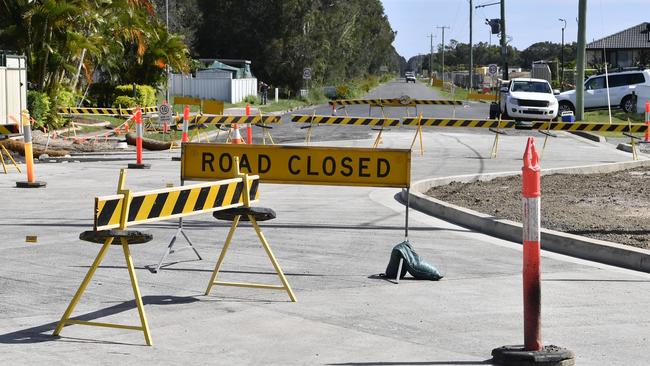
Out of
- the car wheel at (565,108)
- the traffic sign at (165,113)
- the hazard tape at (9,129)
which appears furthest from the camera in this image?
the car wheel at (565,108)

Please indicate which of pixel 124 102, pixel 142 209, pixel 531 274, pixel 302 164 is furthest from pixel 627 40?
pixel 531 274

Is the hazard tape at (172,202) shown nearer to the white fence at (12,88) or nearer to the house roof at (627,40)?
the white fence at (12,88)

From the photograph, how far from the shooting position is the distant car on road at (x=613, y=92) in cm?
4716

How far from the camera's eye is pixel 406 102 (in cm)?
4094

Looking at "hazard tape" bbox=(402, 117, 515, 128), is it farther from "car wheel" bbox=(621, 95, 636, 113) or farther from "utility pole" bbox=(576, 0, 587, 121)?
"car wheel" bbox=(621, 95, 636, 113)

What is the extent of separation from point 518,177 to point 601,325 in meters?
12.1

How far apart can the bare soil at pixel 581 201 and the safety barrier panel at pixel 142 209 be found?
194 inches

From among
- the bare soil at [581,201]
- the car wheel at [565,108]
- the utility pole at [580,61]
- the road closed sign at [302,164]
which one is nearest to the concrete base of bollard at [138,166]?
the bare soil at [581,201]

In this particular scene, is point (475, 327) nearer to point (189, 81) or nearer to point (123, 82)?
point (123, 82)

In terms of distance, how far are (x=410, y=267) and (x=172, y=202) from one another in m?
2.71

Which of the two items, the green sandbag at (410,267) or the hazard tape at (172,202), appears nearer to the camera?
the hazard tape at (172,202)

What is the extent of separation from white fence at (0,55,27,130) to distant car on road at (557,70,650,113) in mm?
25262

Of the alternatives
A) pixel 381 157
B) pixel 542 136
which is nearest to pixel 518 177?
pixel 381 157

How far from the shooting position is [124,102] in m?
49.0
